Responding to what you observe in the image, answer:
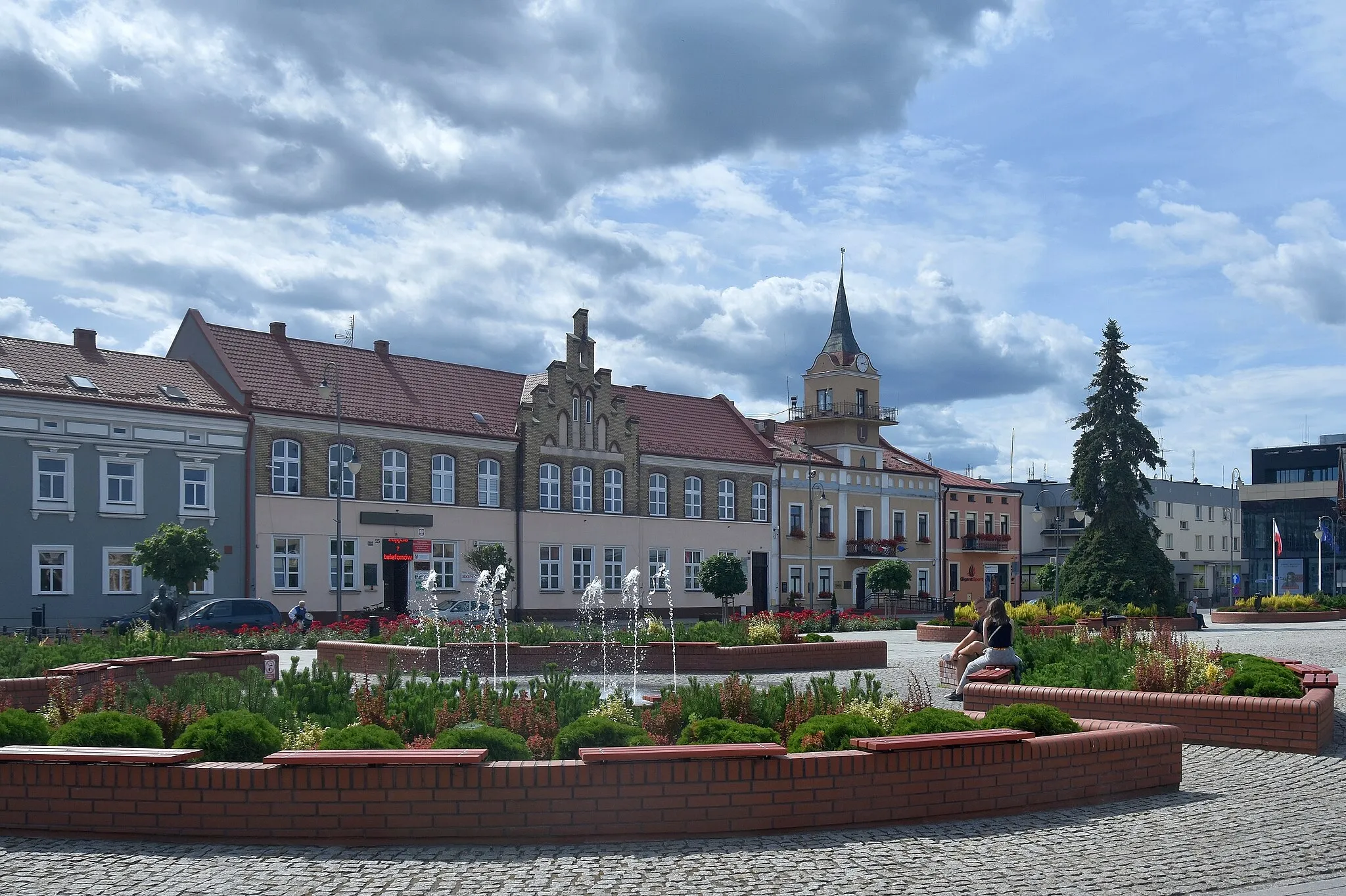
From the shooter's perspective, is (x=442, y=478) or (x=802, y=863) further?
(x=442, y=478)

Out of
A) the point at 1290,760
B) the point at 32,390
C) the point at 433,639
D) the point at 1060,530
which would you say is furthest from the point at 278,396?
the point at 1060,530

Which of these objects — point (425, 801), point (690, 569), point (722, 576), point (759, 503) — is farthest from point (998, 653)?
point (759, 503)

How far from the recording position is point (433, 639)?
76.2ft

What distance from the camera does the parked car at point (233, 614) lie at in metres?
34.0

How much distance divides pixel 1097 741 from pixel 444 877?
5323 mm

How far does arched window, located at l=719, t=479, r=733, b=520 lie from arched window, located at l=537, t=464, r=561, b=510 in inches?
389

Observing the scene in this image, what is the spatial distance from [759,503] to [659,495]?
6.75 m

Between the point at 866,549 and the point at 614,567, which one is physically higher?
the point at 866,549

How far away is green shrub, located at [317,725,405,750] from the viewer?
8984 millimetres

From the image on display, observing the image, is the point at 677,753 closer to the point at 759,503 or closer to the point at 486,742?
the point at 486,742

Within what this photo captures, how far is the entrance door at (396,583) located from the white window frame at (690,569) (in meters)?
14.6

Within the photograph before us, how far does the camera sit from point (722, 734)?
9391 millimetres

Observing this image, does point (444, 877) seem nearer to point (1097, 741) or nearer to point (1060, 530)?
point (1097, 741)

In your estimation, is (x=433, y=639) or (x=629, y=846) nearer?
(x=629, y=846)
